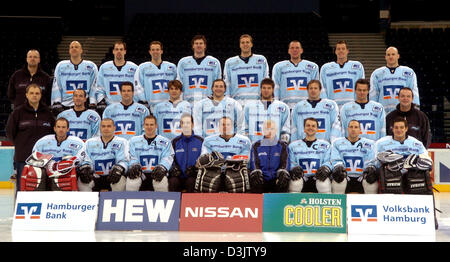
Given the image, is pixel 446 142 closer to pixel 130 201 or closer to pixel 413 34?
pixel 413 34

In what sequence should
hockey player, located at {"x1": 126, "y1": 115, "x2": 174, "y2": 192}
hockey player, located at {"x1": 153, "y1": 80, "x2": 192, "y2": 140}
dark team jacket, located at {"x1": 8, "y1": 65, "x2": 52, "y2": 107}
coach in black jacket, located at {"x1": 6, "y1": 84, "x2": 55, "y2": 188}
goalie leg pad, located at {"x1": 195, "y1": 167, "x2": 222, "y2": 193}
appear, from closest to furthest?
goalie leg pad, located at {"x1": 195, "y1": 167, "x2": 222, "y2": 193} < hockey player, located at {"x1": 126, "y1": 115, "x2": 174, "y2": 192} < coach in black jacket, located at {"x1": 6, "y1": 84, "x2": 55, "y2": 188} < hockey player, located at {"x1": 153, "y1": 80, "x2": 192, "y2": 140} < dark team jacket, located at {"x1": 8, "y1": 65, "x2": 52, "y2": 107}

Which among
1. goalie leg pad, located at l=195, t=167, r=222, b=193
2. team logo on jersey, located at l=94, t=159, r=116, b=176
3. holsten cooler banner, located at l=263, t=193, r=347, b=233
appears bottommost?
holsten cooler banner, located at l=263, t=193, r=347, b=233

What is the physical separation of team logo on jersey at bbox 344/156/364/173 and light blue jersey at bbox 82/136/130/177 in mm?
2629

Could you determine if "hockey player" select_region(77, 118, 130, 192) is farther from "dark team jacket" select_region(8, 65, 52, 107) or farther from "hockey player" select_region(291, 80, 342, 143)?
"hockey player" select_region(291, 80, 342, 143)

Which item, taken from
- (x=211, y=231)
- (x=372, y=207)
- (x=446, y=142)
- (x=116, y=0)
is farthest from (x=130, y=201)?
(x=116, y=0)

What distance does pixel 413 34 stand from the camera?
55.6ft

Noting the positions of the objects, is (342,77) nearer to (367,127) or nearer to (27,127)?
(367,127)

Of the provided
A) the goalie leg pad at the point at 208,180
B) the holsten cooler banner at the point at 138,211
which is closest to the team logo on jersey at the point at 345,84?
the goalie leg pad at the point at 208,180

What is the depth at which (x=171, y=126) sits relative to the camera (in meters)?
8.24

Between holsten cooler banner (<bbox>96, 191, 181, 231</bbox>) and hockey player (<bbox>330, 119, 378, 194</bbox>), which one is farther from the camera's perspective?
hockey player (<bbox>330, 119, 378, 194</bbox>)

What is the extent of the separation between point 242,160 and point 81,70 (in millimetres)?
2921

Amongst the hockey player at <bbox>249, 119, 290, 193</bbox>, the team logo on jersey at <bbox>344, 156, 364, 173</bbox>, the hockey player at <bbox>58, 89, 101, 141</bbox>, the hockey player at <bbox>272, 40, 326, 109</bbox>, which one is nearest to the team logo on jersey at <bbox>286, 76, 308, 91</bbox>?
the hockey player at <bbox>272, 40, 326, 109</bbox>

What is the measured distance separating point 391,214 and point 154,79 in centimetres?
386

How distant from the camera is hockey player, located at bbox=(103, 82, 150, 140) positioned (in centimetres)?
817
